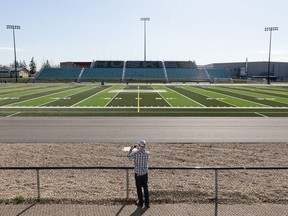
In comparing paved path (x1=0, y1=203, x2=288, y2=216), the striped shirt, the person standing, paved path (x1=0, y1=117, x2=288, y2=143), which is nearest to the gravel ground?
paved path (x1=0, y1=203, x2=288, y2=216)

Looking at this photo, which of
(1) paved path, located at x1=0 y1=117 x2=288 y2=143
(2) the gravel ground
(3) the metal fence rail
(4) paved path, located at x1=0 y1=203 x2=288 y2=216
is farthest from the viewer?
(1) paved path, located at x1=0 y1=117 x2=288 y2=143

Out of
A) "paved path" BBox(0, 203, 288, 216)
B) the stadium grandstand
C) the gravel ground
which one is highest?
the stadium grandstand

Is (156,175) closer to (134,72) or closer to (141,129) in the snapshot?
(141,129)

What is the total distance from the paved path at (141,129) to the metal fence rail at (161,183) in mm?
4783

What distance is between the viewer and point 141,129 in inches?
661

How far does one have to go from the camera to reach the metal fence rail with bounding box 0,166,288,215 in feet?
23.2

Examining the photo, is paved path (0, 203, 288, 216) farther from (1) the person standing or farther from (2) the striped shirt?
(2) the striped shirt

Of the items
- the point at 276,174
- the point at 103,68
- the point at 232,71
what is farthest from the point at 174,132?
the point at 232,71

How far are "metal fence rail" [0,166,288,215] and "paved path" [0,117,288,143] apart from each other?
15.7ft

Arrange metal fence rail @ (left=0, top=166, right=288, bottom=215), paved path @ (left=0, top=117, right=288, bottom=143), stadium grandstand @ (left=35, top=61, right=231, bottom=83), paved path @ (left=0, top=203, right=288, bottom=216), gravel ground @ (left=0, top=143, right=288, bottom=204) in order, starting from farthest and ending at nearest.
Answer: stadium grandstand @ (left=35, top=61, right=231, bottom=83) → paved path @ (left=0, top=117, right=288, bottom=143) → gravel ground @ (left=0, top=143, right=288, bottom=204) → metal fence rail @ (left=0, top=166, right=288, bottom=215) → paved path @ (left=0, top=203, right=288, bottom=216)

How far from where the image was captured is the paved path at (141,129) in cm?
1449

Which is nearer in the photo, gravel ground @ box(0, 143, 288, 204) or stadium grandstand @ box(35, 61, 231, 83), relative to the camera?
gravel ground @ box(0, 143, 288, 204)

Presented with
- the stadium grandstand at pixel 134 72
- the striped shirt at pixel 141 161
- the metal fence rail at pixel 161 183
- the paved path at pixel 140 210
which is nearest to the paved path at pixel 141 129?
the metal fence rail at pixel 161 183

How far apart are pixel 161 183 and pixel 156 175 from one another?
2.28ft
